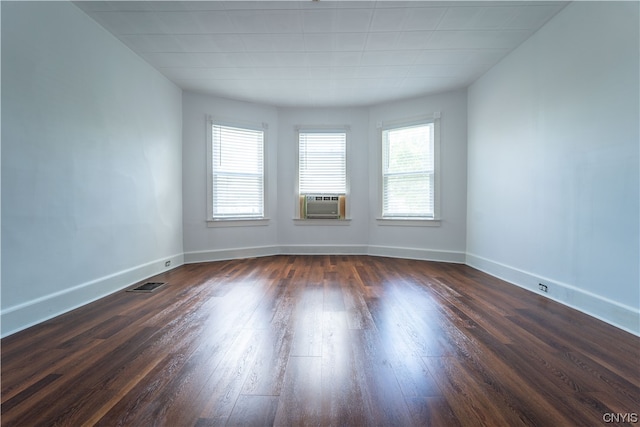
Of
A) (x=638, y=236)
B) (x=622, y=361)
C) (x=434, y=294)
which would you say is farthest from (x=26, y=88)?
(x=638, y=236)

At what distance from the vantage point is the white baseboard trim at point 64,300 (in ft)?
7.02

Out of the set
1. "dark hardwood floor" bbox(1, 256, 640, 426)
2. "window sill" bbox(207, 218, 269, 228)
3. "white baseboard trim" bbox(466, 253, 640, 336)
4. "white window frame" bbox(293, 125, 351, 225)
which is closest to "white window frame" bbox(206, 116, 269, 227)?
"window sill" bbox(207, 218, 269, 228)

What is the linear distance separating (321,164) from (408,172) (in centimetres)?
162

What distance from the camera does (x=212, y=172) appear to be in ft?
16.2

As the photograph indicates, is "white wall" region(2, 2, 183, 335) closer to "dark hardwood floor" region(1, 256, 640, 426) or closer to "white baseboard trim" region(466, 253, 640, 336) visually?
"dark hardwood floor" region(1, 256, 640, 426)

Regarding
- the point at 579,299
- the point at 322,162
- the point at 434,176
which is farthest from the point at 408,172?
the point at 579,299

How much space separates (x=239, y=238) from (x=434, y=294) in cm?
344

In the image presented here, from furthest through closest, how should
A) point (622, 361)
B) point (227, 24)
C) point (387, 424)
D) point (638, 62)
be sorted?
point (227, 24)
point (638, 62)
point (622, 361)
point (387, 424)

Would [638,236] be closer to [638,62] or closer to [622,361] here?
[622,361]

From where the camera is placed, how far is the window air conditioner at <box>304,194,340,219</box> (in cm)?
550

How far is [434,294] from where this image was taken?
3066mm

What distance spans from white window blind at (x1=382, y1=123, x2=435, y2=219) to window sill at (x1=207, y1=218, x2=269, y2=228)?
2.30m

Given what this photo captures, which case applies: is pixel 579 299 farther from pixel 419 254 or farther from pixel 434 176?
pixel 434 176

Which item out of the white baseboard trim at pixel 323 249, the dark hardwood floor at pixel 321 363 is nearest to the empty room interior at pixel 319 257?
the dark hardwood floor at pixel 321 363
